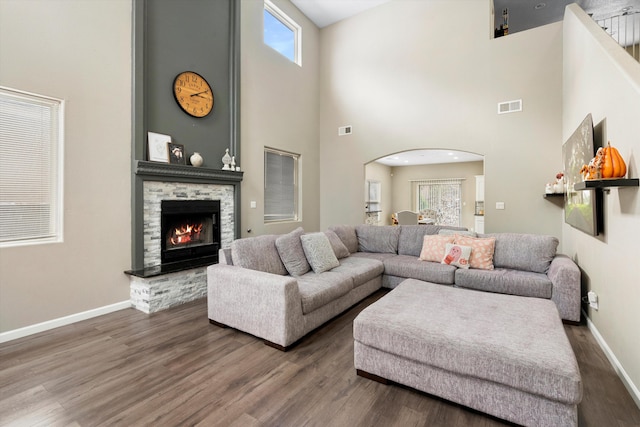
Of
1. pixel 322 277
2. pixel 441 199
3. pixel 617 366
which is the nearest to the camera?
pixel 617 366

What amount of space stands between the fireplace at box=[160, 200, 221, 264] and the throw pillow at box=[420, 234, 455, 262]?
2840 mm

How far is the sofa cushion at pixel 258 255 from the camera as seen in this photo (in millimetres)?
2885

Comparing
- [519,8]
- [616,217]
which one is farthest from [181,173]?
[519,8]

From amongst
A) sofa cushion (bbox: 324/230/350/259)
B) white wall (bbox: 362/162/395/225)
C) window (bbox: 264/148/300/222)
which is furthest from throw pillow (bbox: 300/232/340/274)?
white wall (bbox: 362/162/395/225)

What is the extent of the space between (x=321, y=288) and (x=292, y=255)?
2.00 feet

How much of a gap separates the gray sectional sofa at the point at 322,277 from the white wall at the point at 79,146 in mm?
1327

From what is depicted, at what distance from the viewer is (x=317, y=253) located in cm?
338

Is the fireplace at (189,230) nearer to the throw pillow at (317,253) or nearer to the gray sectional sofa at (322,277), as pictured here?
the gray sectional sofa at (322,277)

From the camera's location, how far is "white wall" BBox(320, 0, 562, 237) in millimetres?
4492

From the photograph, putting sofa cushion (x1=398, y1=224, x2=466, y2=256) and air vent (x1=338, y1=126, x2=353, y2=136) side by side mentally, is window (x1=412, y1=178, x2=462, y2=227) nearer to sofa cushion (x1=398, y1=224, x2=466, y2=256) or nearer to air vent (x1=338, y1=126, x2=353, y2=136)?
air vent (x1=338, y1=126, x2=353, y2=136)

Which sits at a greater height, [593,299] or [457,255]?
[457,255]

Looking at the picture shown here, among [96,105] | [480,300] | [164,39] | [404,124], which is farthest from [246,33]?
[480,300]

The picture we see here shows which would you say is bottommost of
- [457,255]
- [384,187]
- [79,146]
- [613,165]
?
[457,255]

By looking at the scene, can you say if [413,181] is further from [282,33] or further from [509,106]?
[282,33]
